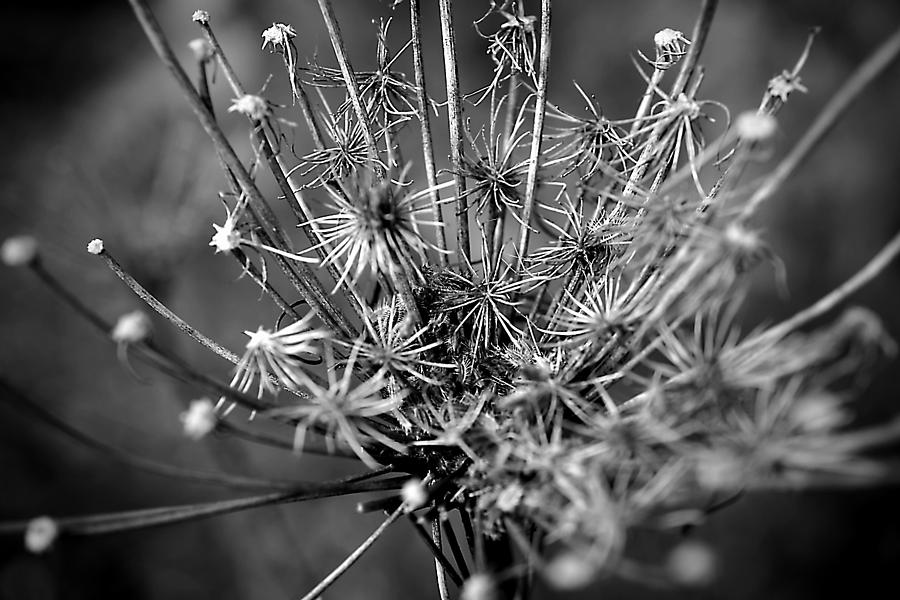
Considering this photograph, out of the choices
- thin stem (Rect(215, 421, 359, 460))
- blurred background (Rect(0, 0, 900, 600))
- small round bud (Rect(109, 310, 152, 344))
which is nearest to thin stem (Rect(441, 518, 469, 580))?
thin stem (Rect(215, 421, 359, 460))

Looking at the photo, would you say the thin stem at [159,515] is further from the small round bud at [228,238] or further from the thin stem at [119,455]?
the small round bud at [228,238]

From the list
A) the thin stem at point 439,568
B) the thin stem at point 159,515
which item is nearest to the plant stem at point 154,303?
the thin stem at point 159,515

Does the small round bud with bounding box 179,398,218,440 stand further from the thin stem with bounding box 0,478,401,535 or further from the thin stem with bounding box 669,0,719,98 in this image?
the thin stem with bounding box 669,0,719,98

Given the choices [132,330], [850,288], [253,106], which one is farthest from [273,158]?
[850,288]

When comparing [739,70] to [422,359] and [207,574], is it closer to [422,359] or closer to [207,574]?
[422,359]

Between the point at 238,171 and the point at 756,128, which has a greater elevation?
the point at 238,171

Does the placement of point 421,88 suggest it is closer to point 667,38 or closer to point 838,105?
point 667,38

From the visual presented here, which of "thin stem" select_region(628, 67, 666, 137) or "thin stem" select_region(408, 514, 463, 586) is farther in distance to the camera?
"thin stem" select_region(628, 67, 666, 137)
